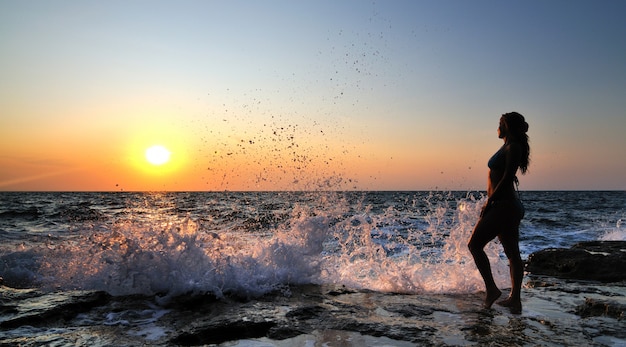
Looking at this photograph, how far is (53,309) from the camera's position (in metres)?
4.10

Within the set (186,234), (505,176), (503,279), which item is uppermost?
(505,176)

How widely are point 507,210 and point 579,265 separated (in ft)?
11.8

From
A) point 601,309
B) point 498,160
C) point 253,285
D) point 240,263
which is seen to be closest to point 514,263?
point 601,309

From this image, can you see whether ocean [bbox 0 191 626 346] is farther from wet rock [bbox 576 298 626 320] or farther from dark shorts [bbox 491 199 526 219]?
dark shorts [bbox 491 199 526 219]

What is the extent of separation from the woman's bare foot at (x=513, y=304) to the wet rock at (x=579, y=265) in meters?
2.95

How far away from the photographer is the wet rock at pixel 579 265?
6387 mm

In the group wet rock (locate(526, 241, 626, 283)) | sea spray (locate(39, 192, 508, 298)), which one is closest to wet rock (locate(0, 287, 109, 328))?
sea spray (locate(39, 192, 508, 298))

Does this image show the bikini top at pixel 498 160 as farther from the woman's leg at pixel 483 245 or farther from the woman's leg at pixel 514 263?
the woman's leg at pixel 514 263

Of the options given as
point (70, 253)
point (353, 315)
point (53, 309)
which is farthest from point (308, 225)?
point (70, 253)

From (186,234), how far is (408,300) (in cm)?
297


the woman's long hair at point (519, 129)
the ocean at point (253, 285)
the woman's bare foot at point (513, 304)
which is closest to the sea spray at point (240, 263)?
the ocean at point (253, 285)

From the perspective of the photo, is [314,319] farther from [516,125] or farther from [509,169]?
[516,125]

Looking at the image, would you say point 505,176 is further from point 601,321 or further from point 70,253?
point 70,253

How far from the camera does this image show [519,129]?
429 centimetres
